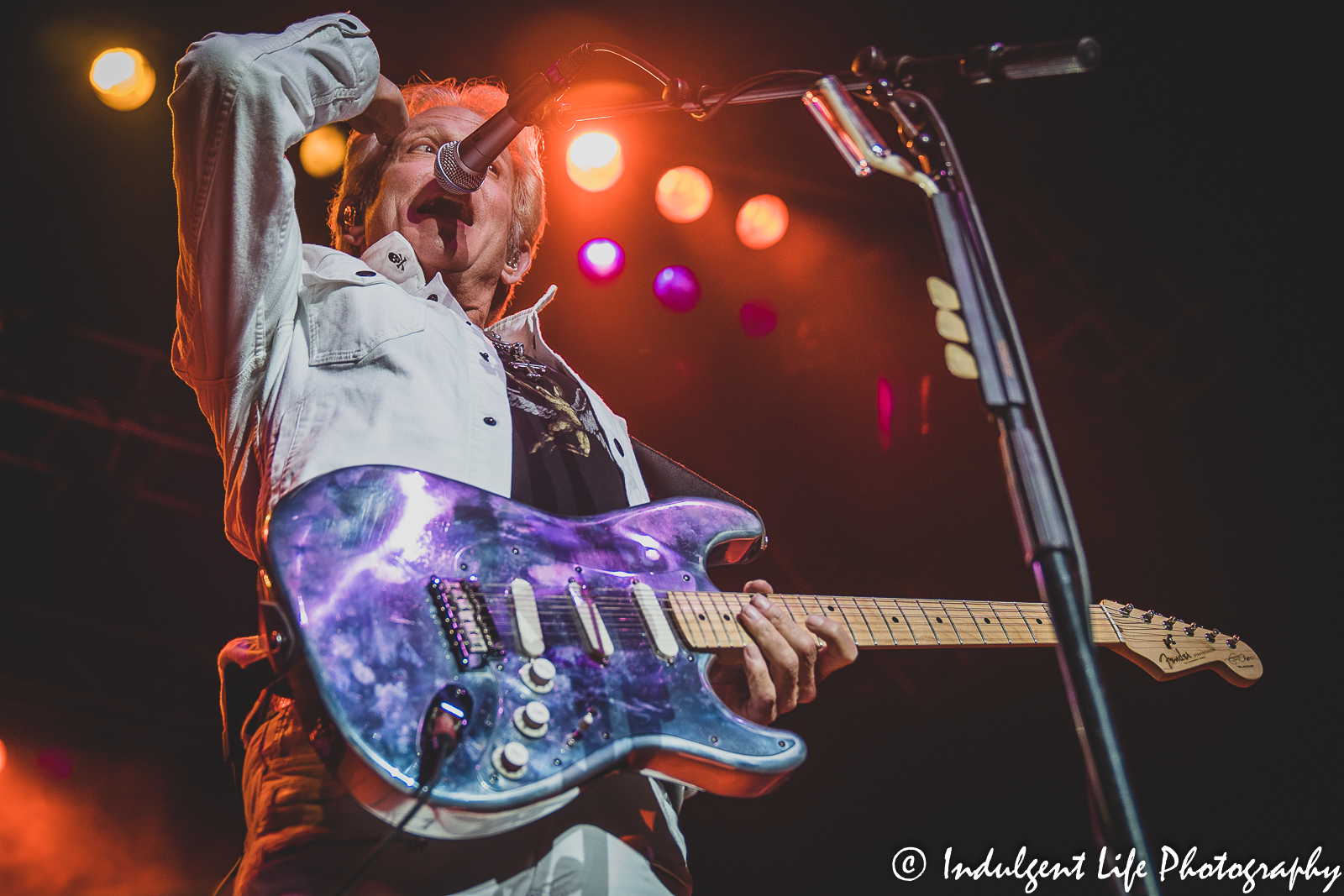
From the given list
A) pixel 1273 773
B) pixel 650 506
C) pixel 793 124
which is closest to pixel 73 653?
pixel 650 506

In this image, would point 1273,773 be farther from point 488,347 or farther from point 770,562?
point 488,347

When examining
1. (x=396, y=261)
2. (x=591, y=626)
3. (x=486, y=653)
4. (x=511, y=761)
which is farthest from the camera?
(x=396, y=261)

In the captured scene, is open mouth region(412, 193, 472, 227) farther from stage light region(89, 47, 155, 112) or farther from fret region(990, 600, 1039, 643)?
stage light region(89, 47, 155, 112)

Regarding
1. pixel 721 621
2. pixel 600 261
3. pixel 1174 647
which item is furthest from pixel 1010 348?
pixel 600 261

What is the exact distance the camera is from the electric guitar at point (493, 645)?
1.31 metres

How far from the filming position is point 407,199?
8.58ft

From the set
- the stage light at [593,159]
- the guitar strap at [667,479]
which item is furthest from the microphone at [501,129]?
the stage light at [593,159]

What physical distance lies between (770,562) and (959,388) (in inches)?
58.8

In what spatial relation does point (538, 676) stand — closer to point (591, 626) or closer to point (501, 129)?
point (591, 626)

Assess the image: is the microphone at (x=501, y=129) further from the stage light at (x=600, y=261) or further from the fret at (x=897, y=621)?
the stage light at (x=600, y=261)

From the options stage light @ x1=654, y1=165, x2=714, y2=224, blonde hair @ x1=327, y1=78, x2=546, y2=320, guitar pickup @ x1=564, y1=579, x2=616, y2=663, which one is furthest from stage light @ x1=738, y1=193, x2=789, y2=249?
guitar pickup @ x1=564, y1=579, x2=616, y2=663

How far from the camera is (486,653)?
4.80 ft

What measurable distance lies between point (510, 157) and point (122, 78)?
225 cm

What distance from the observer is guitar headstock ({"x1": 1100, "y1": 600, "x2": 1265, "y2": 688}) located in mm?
2508
